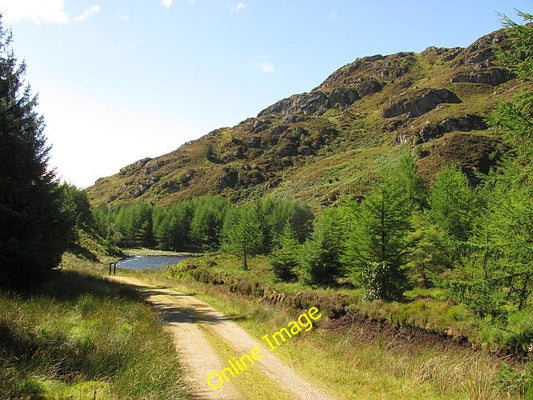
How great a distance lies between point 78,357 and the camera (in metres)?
7.04

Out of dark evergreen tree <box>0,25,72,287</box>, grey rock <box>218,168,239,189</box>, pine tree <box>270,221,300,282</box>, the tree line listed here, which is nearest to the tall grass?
dark evergreen tree <box>0,25,72,287</box>

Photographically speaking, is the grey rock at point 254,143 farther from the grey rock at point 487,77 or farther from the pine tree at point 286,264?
the pine tree at point 286,264

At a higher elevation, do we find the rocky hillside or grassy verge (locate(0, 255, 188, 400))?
the rocky hillside

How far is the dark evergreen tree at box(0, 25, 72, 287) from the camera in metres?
13.3

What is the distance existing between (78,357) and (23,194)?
925 cm

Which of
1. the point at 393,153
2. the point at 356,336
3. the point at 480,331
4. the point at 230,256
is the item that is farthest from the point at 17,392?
the point at 393,153

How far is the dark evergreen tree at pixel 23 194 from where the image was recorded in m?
13.3

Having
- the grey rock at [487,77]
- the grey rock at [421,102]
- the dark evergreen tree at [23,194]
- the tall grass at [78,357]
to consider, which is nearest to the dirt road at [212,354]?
the tall grass at [78,357]

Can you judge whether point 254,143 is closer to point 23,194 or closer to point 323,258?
point 323,258

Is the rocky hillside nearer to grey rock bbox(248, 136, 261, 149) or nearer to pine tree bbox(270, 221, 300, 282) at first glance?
grey rock bbox(248, 136, 261, 149)

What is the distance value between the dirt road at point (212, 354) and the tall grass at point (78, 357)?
58 cm

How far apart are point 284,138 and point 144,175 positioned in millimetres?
76112

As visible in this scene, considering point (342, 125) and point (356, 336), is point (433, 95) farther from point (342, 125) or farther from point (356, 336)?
point (356, 336)

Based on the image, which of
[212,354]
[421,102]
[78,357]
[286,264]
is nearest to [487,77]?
[421,102]
